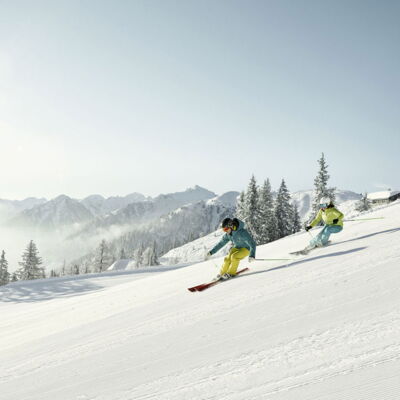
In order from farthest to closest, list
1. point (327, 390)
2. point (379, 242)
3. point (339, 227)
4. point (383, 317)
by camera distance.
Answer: point (339, 227) < point (379, 242) < point (383, 317) < point (327, 390)

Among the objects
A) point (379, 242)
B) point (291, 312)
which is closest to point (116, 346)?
A: point (291, 312)

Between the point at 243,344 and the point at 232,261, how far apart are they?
15.5ft

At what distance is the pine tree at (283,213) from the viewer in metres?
49.2

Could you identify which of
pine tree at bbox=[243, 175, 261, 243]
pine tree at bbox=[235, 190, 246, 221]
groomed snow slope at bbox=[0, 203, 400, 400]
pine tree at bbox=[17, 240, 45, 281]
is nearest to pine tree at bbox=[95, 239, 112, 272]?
pine tree at bbox=[17, 240, 45, 281]

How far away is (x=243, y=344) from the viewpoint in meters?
3.95

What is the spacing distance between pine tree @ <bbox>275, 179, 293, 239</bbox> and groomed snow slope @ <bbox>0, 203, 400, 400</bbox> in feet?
139

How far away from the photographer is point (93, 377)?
3900 millimetres

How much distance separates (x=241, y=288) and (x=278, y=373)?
12.3ft

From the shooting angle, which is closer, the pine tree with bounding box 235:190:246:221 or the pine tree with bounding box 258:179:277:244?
the pine tree with bounding box 258:179:277:244

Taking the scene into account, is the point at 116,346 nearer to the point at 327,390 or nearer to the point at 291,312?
the point at 291,312

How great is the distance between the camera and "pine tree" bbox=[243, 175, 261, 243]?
4628cm

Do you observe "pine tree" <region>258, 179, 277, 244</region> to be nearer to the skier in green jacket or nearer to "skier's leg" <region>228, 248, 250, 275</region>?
the skier in green jacket

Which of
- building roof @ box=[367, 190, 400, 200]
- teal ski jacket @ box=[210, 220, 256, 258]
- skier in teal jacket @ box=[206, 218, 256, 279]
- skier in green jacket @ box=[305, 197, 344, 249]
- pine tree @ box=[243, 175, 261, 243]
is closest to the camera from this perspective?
skier in teal jacket @ box=[206, 218, 256, 279]

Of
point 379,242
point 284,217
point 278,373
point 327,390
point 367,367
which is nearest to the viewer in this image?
point 327,390
